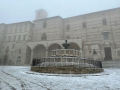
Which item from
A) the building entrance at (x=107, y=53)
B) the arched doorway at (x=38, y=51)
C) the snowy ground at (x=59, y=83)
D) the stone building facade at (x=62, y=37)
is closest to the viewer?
the snowy ground at (x=59, y=83)

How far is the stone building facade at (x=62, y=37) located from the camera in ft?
71.8

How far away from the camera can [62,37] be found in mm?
27547

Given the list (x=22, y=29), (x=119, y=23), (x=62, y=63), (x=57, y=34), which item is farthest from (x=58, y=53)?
(x=22, y=29)

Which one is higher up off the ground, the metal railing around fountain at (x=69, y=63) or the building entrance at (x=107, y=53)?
the building entrance at (x=107, y=53)

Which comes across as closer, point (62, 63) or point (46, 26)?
point (62, 63)

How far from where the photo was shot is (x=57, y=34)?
83.6ft

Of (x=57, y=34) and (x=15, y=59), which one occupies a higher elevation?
(x=57, y=34)

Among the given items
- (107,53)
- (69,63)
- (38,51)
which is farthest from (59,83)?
(38,51)

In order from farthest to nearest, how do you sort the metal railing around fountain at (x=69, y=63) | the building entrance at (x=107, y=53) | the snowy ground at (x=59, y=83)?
the building entrance at (x=107, y=53) < the metal railing around fountain at (x=69, y=63) < the snowy ground at (x=59, y=83)

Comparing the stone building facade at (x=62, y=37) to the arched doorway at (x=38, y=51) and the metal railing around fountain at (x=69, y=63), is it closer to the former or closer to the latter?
the arched doorway at (x=38, y=51)

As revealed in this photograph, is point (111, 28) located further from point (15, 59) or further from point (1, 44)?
point (1, 44)

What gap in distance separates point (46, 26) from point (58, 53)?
19.0 metres

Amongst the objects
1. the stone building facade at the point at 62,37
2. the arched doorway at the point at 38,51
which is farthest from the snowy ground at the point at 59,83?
the arched doorway at the point at 38,51

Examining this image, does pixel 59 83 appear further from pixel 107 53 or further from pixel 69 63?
pixel 107 53
